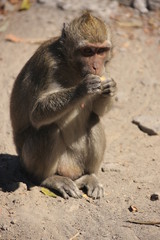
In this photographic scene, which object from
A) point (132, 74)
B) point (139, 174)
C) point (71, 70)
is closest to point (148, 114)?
point (132, 74)

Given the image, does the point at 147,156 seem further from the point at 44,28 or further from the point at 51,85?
the point at 44,28

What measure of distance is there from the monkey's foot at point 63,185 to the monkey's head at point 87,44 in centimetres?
162

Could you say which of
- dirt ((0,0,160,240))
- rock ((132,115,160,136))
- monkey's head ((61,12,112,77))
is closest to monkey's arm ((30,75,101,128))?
monkey's head ((61,12,112,77))

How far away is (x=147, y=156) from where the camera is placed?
9258 millimetres

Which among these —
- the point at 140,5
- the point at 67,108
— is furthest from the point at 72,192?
the point at 140,5

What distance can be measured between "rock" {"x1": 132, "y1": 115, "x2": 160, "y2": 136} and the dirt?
0.06m

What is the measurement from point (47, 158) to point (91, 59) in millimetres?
1552

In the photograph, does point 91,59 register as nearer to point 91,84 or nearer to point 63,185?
point 91,84

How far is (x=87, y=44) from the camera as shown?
24.1 feet

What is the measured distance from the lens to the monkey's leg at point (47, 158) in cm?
764

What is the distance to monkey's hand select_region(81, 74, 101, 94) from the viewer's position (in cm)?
690

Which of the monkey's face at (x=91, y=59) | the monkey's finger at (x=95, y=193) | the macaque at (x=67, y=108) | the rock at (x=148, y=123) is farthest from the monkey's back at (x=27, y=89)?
the rock at (x=148, y=123)

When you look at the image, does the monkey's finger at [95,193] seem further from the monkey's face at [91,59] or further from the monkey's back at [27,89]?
the monkey's face at [91,59]

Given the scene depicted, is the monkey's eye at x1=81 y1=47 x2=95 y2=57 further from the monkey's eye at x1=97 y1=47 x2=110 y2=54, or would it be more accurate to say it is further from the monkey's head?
the monkey's eye at x1=97 y1=47 x2=110 y2=54
